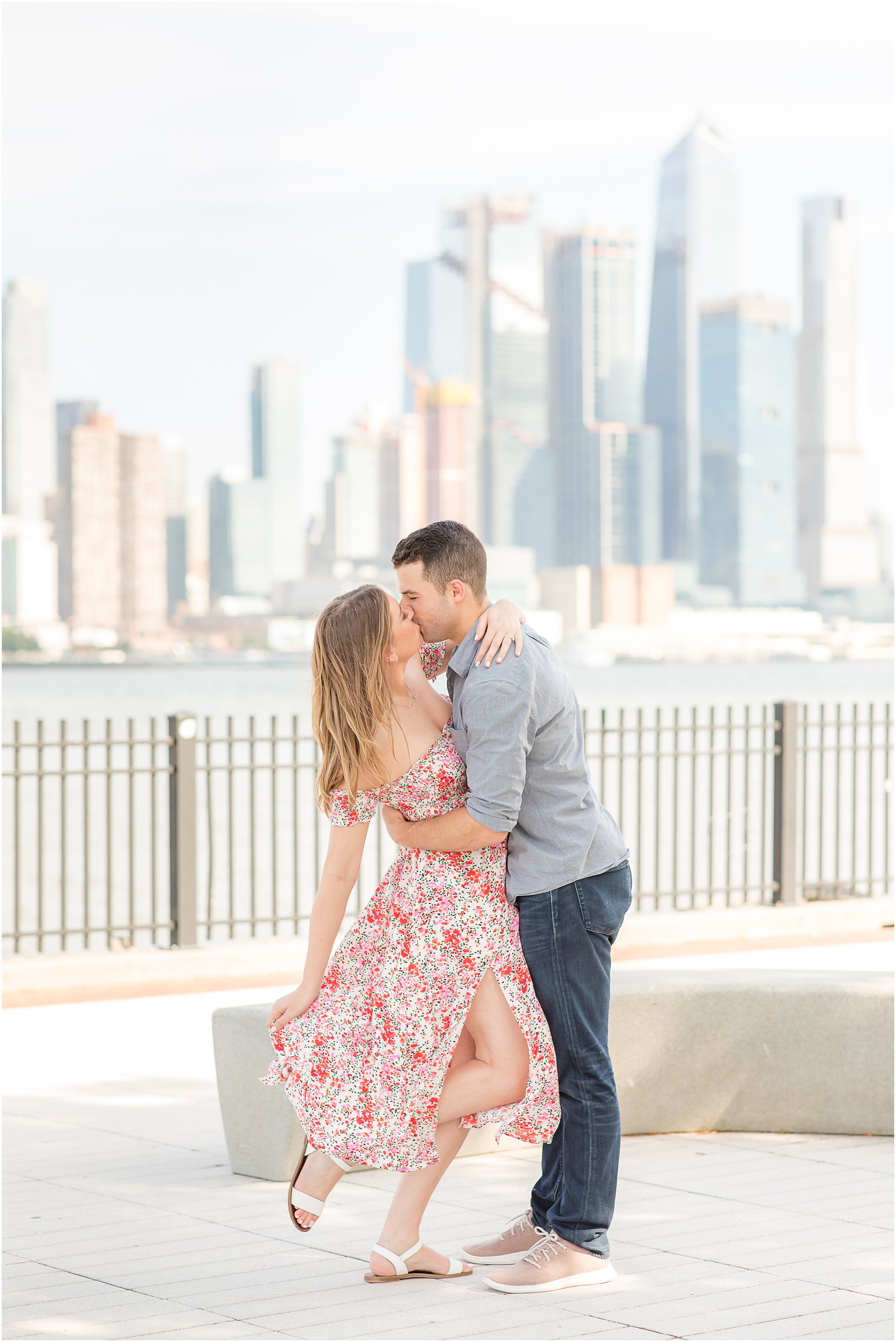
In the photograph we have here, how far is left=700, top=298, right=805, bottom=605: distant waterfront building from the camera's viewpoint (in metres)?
135

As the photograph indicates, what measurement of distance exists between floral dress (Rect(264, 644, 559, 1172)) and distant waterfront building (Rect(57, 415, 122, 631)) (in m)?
107

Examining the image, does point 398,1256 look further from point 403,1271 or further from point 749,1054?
point 749,1054

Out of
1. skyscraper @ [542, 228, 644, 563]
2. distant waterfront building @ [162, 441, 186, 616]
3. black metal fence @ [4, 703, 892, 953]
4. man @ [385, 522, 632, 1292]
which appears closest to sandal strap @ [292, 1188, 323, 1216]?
man @ [385, 522, 632, 1292]

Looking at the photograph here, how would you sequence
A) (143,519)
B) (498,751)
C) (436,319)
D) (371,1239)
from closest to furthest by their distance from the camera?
(498,751) → (371,1239) → (143,519) → (436,319)

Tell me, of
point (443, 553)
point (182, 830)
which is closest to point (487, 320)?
point (182, 830)

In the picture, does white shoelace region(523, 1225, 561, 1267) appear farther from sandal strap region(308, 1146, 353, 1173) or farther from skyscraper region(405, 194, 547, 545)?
skyscraper region(405, 194, 547, 545)

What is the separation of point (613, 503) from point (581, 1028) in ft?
462

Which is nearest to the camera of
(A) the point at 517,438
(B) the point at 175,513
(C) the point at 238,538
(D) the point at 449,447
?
(C) the point at 238,538

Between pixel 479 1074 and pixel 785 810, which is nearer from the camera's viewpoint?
pixel 479 1074

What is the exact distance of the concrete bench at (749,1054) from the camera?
18.4ft

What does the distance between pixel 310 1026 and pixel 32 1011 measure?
4.54 meters

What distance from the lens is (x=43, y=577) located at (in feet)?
355

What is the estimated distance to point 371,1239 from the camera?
466 centimetres

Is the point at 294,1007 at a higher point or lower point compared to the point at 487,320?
lower
